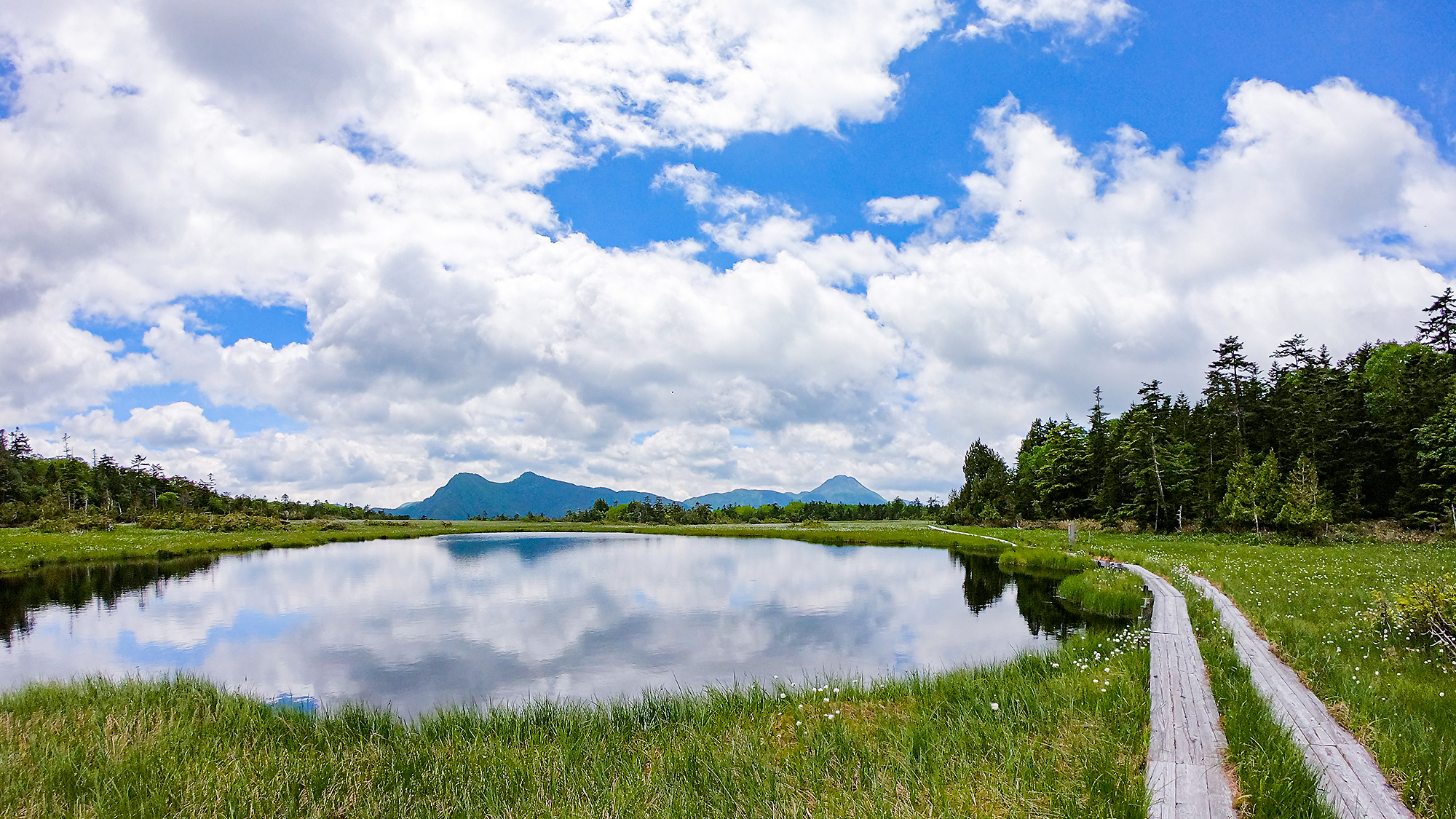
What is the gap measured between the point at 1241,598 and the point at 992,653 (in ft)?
21.9

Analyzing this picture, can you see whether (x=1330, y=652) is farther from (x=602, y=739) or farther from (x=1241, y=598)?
(x=602, y=739)

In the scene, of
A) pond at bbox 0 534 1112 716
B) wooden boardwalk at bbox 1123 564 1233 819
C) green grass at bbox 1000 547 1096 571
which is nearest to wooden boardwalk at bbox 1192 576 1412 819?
wooden boardwalk at bbox 1123 564 1233 819

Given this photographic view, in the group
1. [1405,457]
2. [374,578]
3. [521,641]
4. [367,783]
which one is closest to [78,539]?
[374,578]

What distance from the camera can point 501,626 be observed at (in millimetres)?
21547

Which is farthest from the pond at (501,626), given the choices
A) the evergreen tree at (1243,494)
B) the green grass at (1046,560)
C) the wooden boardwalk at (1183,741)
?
the evergreen tree at (1243,494)

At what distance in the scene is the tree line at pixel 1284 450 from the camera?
1435 inches

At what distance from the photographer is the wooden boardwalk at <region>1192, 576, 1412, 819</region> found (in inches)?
205

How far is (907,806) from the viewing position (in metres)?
5.60

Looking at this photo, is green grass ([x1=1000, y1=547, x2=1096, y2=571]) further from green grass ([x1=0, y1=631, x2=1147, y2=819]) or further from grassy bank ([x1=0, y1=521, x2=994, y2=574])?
green grass ([x1=0, y1=631, x2=1147, y2=819])

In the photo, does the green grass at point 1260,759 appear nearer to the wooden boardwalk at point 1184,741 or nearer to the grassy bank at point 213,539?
the wooden boardwalk at point 1184,741

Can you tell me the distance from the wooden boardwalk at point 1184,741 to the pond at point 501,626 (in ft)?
14.6

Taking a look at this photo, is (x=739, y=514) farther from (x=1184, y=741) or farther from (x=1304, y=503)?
(x=1184, y=741)

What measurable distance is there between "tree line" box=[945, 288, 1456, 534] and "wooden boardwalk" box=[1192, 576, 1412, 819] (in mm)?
34601

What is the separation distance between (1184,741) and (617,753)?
269 inches
